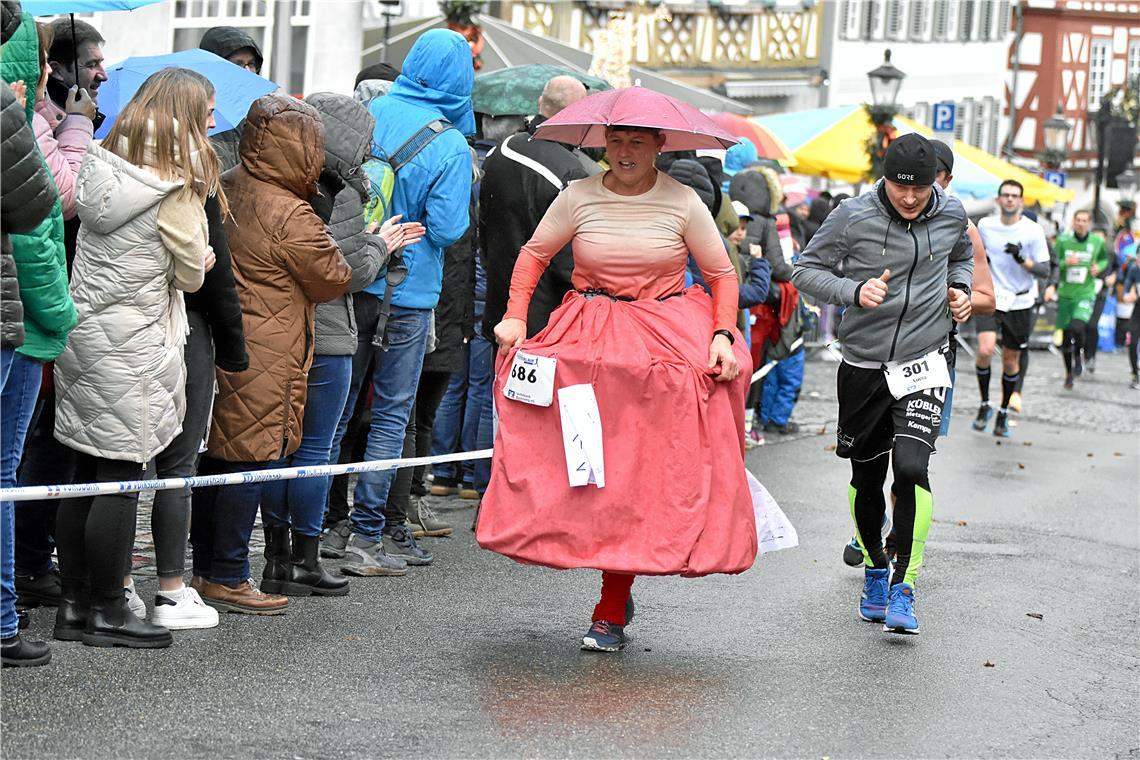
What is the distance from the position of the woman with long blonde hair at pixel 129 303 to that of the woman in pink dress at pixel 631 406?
1.26m

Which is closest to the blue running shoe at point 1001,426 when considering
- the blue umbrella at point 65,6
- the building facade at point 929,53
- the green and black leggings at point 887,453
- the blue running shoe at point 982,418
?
the blue running shoe at point 982,418

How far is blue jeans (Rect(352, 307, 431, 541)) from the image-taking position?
874cm

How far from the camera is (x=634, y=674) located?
23.2 feet

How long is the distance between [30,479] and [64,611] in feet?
2.05

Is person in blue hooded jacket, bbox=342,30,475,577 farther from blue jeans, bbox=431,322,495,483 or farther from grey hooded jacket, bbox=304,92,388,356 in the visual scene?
blue jeans, bbox=431,322,495,483

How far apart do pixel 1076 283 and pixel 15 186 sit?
68.9ft

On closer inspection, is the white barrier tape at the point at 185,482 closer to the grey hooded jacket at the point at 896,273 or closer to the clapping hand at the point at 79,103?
the clapping hand at the point at 79,103

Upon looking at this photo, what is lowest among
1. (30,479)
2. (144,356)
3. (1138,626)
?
(1138,626)

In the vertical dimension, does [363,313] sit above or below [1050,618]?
above

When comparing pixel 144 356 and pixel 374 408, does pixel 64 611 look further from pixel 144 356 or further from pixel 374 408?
pixel 374 408

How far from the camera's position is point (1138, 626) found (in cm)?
902

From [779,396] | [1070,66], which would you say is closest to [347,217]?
[779,396]

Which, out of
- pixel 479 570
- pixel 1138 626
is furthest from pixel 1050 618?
pixel 479 570

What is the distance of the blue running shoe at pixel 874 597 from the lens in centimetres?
849
